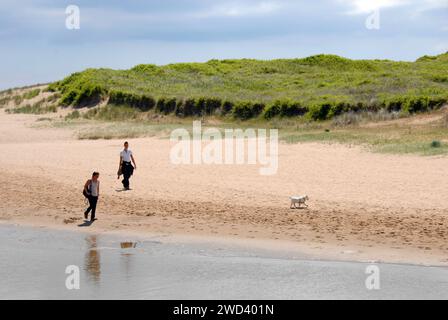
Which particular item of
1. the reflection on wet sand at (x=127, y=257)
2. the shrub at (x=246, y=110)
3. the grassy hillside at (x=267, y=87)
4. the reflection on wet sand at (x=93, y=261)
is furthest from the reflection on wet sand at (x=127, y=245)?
the shrub at (x=246, y=110)

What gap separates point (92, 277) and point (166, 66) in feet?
185

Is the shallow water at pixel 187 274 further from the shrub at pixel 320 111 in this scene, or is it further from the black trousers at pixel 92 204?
the shrub at pixel 320 111

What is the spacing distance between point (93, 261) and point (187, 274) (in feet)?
6.59

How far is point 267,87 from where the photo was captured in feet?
173

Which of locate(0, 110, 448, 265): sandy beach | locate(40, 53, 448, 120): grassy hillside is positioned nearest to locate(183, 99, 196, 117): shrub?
locate(40, 53, 448, 120): grassy hillside

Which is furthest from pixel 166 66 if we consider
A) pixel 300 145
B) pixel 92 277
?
pixel 92 277

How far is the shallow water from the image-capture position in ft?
38.3

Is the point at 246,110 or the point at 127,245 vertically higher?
the point at 246,110

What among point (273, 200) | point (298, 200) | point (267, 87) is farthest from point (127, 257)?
point (267, 87)

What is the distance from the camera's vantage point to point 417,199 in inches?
707

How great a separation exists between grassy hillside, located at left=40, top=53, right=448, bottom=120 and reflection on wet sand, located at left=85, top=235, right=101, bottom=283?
24.5 metres

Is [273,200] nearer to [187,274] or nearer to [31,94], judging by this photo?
[187,274]

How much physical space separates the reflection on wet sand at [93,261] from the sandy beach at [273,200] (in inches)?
56.3

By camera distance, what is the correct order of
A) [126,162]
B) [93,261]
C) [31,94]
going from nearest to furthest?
[93,261] → [126,162] → [31,94]
